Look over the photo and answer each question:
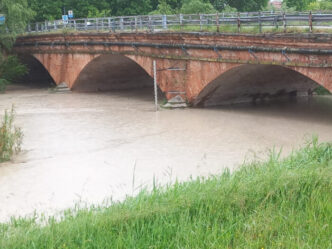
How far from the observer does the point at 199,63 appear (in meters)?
23.1

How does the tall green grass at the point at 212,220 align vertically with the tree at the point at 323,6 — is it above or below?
below

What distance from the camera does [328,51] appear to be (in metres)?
17.5

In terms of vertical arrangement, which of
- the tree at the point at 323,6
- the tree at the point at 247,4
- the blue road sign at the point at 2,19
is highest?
the tree at the point at 247,4

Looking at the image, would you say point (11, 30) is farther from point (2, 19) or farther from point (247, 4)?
point (247, 4)

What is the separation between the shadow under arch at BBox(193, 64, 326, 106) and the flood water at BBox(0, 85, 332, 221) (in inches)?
30.1

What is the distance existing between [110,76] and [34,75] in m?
11.6

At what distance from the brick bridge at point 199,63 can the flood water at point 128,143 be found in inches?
41.8

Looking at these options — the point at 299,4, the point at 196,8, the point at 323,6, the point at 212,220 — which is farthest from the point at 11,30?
the point at 299,4

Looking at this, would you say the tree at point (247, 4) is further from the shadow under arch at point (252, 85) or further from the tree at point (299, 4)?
the shadow under arch at point (252, 85)

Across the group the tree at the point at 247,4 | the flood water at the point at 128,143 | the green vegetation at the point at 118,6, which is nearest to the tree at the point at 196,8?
the green vegetation at the point at 118,6

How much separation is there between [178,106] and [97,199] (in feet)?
41.2

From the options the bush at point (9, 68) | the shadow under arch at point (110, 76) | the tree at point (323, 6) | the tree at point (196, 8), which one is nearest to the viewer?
the shadow under arch at point (110, 76)

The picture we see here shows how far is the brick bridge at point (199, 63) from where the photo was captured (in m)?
18.7

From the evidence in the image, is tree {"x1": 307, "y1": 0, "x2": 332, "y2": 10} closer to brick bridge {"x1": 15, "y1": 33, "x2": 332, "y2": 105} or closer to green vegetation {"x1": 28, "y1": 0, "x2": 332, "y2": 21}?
green vegetation {"x1": 28, "y1": 0, "x2": 332, "y2": 21}
